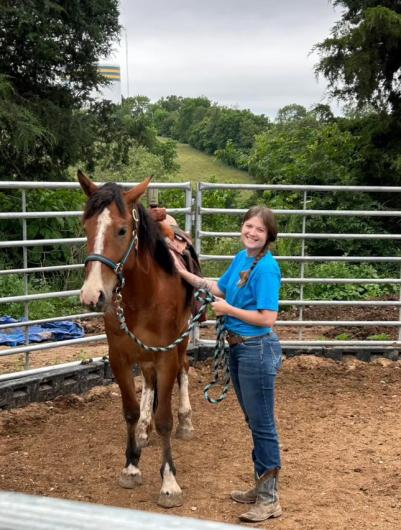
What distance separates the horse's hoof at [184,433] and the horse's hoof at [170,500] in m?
1.03

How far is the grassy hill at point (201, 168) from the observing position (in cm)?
3049

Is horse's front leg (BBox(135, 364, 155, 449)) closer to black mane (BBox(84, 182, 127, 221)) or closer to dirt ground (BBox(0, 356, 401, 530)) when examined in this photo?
dirt ground (BBox(0, 356, 401, 530))

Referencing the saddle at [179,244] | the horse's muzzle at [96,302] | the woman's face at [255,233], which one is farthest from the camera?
the saddle at [179,244]

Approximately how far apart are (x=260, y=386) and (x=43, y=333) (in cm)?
376

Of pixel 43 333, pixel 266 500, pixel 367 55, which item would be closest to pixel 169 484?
pixel 266 500

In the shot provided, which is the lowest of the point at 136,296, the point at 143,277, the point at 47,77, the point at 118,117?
the point at 136,296

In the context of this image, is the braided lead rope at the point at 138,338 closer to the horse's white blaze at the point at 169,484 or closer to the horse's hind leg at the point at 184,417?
the horse's white blaze at the point at 169,484

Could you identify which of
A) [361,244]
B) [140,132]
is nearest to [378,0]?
[361,244]

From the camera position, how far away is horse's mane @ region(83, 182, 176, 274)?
299cm

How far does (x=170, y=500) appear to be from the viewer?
135 inches

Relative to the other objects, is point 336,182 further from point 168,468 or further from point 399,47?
point 168,468

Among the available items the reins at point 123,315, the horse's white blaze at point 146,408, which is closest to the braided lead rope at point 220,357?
the reins at point 123,315

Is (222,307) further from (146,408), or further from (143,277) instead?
(146,408)

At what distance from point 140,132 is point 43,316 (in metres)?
7.36
